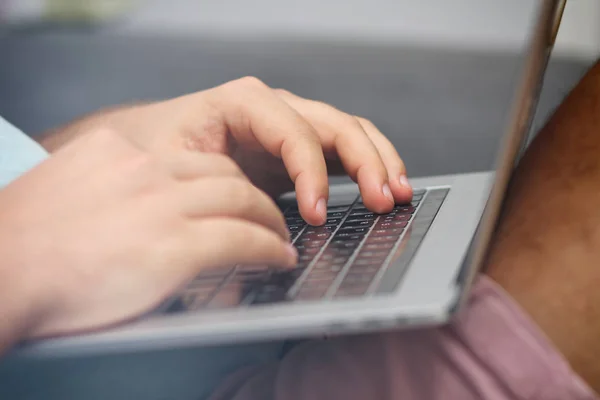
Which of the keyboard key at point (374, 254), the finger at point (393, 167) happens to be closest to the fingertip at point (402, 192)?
the finger at point (393, 167)

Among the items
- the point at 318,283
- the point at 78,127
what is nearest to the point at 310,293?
the point at 318,283

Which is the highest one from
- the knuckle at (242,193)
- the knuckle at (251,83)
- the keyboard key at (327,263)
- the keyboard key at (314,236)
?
the knuckle at (251,83)

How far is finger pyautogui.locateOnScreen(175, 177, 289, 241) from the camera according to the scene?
310 mm

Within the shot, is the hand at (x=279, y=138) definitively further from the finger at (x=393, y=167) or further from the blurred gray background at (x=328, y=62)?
the blurred gray background at (x=328, y=62)

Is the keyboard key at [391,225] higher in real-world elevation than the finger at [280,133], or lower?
lower

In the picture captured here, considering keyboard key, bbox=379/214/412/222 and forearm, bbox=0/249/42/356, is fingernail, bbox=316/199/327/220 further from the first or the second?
forearm, bbox=0/249/42/356

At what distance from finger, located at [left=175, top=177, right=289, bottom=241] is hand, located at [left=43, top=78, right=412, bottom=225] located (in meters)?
0.07

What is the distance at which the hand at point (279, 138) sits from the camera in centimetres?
41

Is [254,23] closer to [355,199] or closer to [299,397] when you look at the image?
[355,199]

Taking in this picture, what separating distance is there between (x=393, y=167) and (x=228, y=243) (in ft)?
0.62

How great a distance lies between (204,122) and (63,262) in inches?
8.3

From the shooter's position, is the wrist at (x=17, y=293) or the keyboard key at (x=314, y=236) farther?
the keyboard key at (x=314, y=236)

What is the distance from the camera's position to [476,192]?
1.39ft

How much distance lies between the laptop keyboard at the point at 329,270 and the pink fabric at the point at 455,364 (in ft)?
0.12
